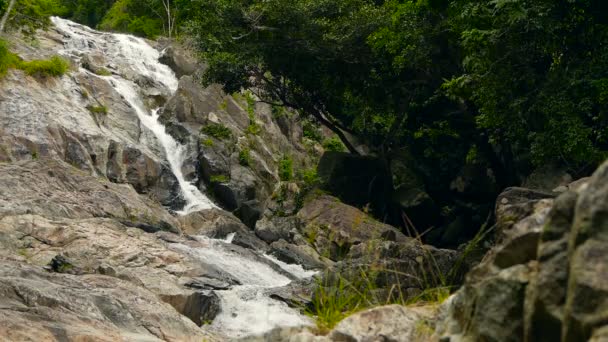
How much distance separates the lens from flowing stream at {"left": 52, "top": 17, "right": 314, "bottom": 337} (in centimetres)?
1514

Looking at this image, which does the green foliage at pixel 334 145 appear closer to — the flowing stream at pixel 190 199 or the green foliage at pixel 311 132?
the green foliage at pixel 311 132

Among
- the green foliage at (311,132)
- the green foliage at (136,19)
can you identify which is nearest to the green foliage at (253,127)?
the green foliage at (311,132)

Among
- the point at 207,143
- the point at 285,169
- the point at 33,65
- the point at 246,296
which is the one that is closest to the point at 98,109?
the point at 33,65

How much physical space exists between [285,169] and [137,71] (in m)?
8.60

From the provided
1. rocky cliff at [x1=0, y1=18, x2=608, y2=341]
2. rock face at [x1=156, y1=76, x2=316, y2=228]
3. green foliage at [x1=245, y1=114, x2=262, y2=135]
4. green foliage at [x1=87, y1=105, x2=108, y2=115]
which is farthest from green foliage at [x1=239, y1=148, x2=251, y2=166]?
green foliage at [x1=87, y1=105, x2=108, y2=115]

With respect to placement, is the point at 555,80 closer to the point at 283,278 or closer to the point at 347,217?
the point at 283,278

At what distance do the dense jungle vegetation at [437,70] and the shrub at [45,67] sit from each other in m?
1.42

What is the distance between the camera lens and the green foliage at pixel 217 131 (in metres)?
33.0

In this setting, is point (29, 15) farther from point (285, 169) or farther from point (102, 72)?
point (285, 169)

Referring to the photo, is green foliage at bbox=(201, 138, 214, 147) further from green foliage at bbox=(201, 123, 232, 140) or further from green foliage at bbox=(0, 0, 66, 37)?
green foliage at bbox=(0, 0, 66, 37)

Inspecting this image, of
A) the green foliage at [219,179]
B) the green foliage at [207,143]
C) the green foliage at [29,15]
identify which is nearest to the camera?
the green foliage at [29,15]

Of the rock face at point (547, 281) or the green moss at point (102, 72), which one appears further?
the green moss at point (102, 72)

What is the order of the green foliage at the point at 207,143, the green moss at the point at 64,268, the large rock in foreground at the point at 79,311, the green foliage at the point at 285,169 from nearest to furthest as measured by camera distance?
the large rock in foreground at the point at 79,311 < the green moss at the point at 64,268 < the green foliage at the point at 207,143 < the green foliage at the point at 285,169

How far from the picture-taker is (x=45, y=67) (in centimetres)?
2870
